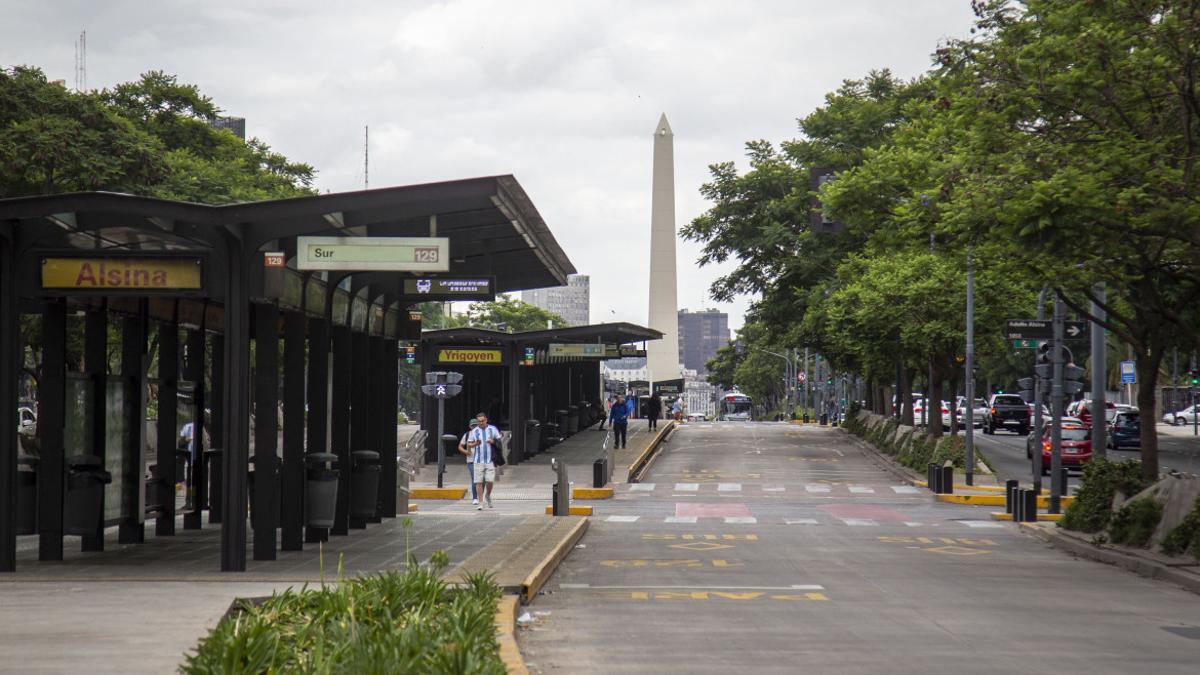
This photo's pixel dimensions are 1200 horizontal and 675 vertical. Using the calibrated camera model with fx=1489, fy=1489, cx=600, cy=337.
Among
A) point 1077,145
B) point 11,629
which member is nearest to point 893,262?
point 1077,145

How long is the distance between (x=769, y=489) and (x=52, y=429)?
2460 centimetres

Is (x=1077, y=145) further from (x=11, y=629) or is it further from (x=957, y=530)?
(x=11, y=629)

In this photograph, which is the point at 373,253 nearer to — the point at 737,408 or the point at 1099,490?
the point at 1099,490

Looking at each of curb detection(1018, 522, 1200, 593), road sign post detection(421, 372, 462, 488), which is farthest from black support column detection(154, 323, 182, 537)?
road sign post detection(421, 372, 462, 488)

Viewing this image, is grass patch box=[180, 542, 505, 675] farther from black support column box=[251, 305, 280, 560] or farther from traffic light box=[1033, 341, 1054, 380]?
traffic light box=[1033, 341, 1054, 380]

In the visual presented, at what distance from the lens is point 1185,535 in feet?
62.5

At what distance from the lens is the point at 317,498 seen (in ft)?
60.1

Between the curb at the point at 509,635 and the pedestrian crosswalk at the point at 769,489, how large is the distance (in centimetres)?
2363

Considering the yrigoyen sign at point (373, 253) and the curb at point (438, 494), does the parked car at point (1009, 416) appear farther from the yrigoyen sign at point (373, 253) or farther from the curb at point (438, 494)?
the yrigoyen sign at point (373, 253)

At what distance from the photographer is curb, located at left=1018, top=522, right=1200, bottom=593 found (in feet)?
56.5

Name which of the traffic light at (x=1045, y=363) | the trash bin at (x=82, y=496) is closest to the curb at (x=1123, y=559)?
the traffic light at (x=1045, y=363)

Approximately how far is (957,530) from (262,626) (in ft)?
65.7

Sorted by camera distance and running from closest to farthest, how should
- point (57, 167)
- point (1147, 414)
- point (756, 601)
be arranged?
1. point (756, 601)
2. point (1147, 414)
3. point (57, 167)

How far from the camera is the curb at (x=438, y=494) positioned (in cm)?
3572
